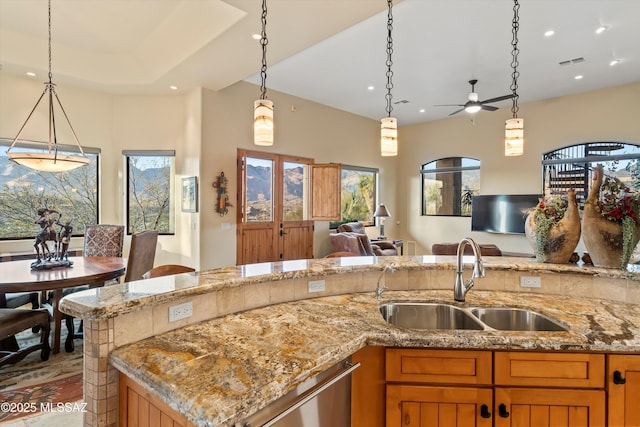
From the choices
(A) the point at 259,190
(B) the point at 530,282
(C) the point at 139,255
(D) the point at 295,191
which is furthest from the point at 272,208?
(B) the point at 530,282

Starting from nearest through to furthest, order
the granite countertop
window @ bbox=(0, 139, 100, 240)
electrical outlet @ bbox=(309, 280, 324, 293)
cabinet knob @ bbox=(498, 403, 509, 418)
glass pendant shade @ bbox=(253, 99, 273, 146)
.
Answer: the granite countertop → cabinet knob @ bbox=(498, 403, 509, 418) → electrical outlet @ bbox=(309, 280, 324, 293) → glass pendant shade @ bbox=(253, 99, 273, 146) → window @ bbox=(0, 139, 100, 240)

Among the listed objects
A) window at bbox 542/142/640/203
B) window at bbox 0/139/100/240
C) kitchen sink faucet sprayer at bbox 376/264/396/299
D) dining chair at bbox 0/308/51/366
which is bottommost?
dining chair at bbox 0/308/51/366

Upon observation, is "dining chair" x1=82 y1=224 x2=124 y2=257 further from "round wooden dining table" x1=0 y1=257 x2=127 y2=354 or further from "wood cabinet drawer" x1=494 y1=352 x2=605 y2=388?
"wood cabinet drawer" x1=494 y1=352 x2=605 y2=388

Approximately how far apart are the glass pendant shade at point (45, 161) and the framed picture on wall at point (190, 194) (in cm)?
175

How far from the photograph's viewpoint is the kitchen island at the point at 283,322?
40.9 inches

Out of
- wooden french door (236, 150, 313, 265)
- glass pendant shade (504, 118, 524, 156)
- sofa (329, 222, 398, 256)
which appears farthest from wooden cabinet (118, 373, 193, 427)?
sofa (329, 222, 398, 256)

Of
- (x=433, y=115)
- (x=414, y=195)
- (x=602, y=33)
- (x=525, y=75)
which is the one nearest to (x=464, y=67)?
(x=525, y=75)

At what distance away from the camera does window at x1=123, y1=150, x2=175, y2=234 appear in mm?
5512

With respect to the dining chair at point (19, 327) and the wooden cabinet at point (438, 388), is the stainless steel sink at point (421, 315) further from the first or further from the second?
the dining chair at point (19, 327)

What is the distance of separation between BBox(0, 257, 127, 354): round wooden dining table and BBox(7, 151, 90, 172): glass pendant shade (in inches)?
40.2

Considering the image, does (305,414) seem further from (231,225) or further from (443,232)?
(443,232)

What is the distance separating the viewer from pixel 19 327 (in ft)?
8.73

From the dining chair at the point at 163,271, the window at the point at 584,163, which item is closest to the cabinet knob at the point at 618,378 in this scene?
the dining chair at the point at 163,271

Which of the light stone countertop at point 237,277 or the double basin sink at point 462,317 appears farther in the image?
the double basin sink at point 462,317
